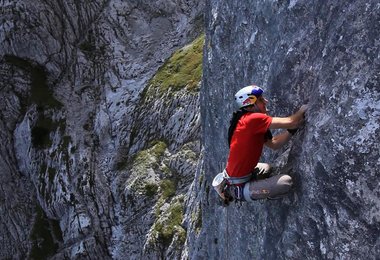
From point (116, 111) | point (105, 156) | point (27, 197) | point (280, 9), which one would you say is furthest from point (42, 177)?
point (280, 9)

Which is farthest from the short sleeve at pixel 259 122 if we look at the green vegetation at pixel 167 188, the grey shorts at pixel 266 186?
the green vegetation at pixel 167 188

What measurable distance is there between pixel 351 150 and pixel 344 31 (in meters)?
3.43

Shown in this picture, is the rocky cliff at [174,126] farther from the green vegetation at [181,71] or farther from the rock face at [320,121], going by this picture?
the green vegetation at [181,71]

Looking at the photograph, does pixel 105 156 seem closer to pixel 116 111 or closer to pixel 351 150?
pixel 116 111

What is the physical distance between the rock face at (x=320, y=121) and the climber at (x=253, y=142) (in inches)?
20.5

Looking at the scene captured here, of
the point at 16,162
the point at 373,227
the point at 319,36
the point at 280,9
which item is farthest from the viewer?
the point at 16,162

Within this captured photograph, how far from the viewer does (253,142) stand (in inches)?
527

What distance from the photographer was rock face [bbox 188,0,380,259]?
37.3 feet

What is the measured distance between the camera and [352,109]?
1172 centimetres

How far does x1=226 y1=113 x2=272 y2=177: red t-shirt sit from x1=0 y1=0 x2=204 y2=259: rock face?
25.4m

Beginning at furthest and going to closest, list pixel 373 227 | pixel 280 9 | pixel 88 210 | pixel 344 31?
pixel 88 210
pixel 280 9
pixel 344 31
pixel 373 227


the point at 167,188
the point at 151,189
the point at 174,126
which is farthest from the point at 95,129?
the point at 167,188

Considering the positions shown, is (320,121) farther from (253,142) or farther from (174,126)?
(174,126)

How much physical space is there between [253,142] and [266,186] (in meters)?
1.49
